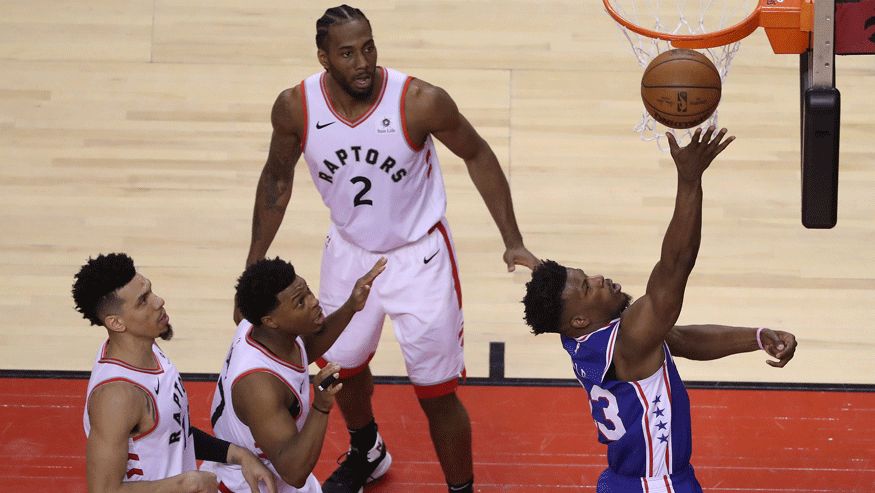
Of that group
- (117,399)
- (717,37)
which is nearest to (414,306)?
(117,399)

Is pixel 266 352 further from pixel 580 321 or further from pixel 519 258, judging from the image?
pixel 519 258

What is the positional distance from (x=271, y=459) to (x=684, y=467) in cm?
146

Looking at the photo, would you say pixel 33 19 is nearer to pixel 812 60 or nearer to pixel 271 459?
pixel 271 459

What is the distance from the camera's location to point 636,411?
128 inches

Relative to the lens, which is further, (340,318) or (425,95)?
(425,95)

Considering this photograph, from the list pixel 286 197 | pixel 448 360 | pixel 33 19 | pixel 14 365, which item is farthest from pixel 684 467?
pixel 33 19


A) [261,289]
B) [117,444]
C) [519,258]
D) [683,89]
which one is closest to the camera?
[117,444]

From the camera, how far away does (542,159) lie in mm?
6387

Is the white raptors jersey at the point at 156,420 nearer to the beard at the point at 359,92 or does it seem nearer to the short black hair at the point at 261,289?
the short black hair at the point at 261,289

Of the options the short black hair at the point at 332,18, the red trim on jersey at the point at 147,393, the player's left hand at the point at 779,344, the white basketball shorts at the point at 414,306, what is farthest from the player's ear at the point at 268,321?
the player's left hand at the point at 779,344

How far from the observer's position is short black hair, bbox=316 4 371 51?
12.5 feet

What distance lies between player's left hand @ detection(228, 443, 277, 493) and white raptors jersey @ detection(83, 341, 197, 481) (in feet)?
0.61

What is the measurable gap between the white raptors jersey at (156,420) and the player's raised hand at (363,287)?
0.80m

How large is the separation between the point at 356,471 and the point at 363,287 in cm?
110
